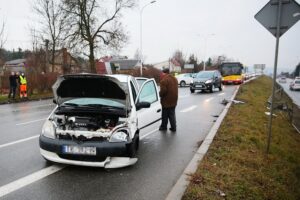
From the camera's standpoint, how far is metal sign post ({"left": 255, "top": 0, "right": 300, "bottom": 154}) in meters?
7.18

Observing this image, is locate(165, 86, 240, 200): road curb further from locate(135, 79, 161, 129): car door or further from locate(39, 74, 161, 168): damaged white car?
locate(135, 79, 161, 129): car door

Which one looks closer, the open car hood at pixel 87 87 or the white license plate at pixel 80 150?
the white license plate at pixel 80 150

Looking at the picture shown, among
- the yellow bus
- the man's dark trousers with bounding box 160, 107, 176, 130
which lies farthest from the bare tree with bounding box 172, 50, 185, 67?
the man's dark trousers with bounding box 160, 107, 176, 130

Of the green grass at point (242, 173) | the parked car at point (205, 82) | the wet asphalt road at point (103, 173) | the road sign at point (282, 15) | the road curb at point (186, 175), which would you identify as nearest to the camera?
the road curb at point (186, 175)

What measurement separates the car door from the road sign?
3211mm

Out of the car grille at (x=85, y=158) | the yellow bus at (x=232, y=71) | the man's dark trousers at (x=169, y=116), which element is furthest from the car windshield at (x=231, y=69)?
the car grille at (x=85, y=158)

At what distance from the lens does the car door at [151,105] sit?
25.3ft

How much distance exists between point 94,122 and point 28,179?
1541 mm

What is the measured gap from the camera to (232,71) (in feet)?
138

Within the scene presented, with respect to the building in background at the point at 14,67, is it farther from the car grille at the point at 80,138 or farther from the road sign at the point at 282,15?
the road sign at the point at 282,15

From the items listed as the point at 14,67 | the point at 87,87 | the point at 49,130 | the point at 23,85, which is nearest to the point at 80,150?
the point at 49,130

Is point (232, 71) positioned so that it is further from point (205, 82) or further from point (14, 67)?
point (14, 67)

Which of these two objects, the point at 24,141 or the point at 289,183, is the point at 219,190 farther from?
the point at 24,141

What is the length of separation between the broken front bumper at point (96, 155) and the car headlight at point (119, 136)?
9cm
